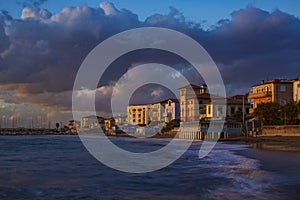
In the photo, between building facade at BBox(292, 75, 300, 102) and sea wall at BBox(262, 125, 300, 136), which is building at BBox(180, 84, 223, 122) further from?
sea wall at BBox(262, 125, 300, 136)

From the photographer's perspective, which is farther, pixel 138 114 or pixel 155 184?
pixel 138 114

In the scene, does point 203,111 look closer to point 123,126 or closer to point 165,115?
point 165,115

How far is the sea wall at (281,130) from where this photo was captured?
5103cm

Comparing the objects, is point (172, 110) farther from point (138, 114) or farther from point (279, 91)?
point (279, 91)

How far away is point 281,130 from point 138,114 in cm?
10343

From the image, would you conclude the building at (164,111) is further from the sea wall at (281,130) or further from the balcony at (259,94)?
the sea wall at (281,130)

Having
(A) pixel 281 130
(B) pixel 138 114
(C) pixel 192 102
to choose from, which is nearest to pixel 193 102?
(C) pixel 192 102

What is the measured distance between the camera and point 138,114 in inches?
6122

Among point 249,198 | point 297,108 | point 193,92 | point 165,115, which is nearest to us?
point 249,198

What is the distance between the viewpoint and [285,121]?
191 ft

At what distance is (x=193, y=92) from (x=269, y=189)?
304 ft

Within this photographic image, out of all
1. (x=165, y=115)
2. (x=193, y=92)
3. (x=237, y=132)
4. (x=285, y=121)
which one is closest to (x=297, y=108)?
(x=285, y=121)

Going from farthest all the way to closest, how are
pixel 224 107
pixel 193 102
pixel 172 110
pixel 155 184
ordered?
pixel 172 110 < pixel 193 102 < pixel 224 107 < pixel 155 184

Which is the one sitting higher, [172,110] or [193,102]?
[193,102]
